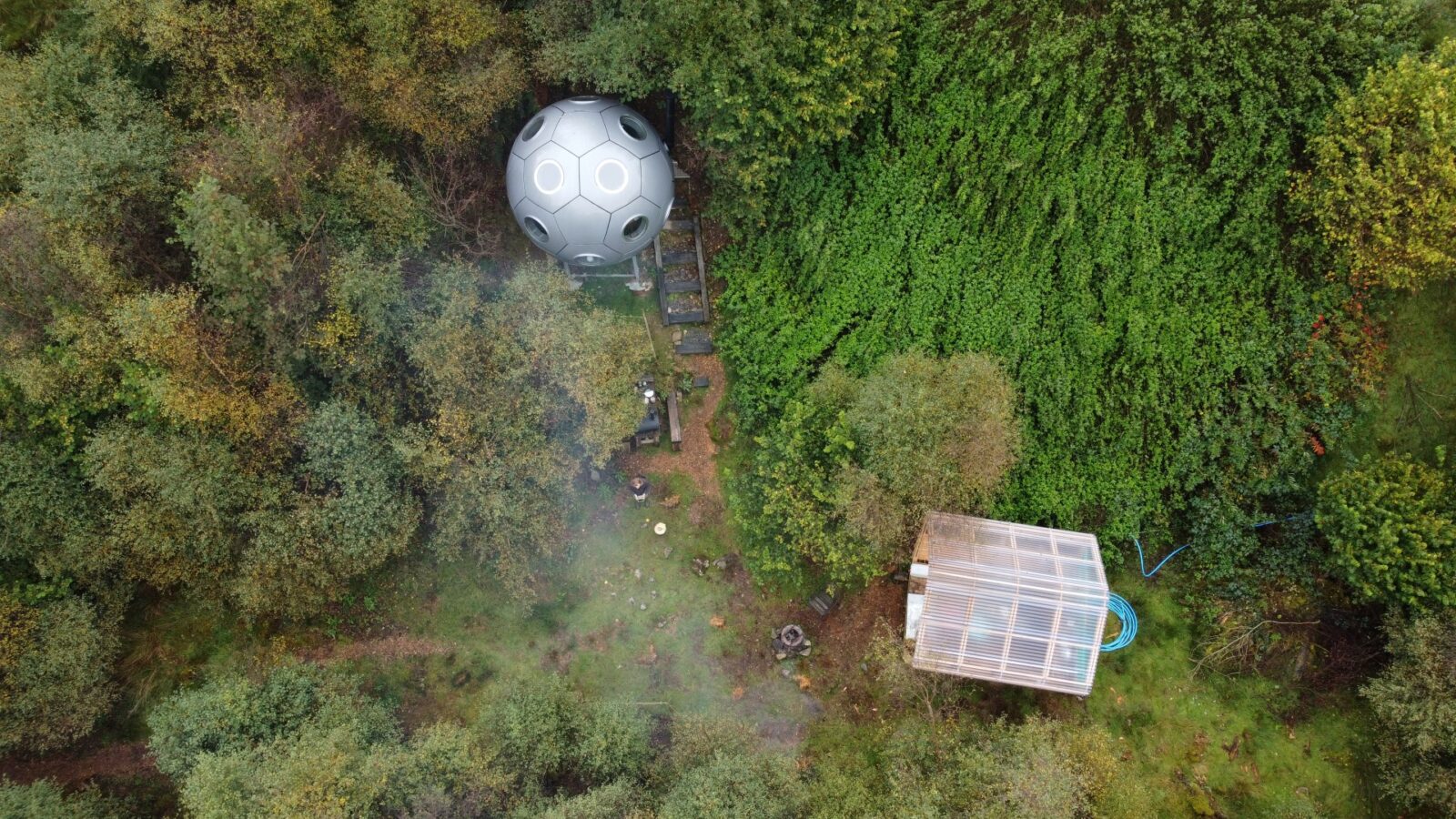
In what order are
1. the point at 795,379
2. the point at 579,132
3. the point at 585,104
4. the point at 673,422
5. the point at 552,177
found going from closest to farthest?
the point at 552,177
the point at 579,132
the point at 585,104
the point at 795,379
the point at 673,422

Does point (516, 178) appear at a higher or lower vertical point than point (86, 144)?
lower

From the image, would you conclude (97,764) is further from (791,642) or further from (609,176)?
(609,176)

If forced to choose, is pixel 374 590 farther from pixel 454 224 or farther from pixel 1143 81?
pixel 1143 81

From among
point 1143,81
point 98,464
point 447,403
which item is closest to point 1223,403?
point 1143,81

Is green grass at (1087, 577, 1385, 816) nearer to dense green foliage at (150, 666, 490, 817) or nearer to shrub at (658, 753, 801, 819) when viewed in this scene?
shrub at (658, 753, 801, 819)

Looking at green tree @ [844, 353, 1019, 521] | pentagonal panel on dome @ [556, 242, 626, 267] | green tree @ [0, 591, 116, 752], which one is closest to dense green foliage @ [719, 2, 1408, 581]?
green tree @ [844, 353, 1019, 521]

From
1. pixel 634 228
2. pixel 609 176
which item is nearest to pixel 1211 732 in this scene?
pixel 634 228

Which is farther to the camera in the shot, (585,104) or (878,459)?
(585,104)
